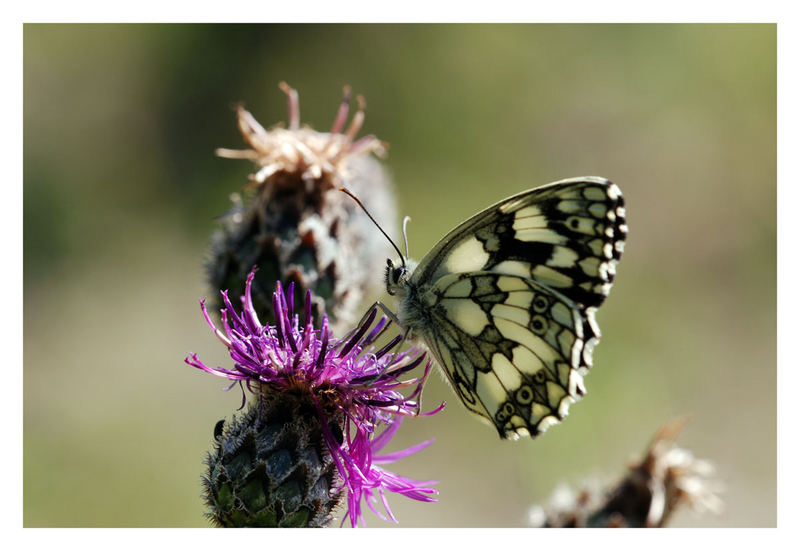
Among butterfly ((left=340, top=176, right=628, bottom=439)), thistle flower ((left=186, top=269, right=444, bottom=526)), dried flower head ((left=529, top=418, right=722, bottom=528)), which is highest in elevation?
butterfly ((left=340, top=176, right=628, bottom=439))

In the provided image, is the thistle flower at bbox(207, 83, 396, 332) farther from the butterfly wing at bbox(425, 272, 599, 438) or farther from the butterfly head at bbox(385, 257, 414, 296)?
the butterfly wing at bbox(425, 272, 599, 438)

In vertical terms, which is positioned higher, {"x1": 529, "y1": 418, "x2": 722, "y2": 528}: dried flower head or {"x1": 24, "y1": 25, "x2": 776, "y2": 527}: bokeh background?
{"x1": 24, "y1": 25, "x2": 776, "y2": 527}: bokeh background

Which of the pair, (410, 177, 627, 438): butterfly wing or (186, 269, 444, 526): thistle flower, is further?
(410, 177, 627, 438): butterfly wing

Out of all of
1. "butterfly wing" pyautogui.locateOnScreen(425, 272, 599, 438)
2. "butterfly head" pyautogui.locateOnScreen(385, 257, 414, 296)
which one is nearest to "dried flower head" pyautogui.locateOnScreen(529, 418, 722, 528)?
"butterfly wing" pyautogui.locateOnScreen(425, 272, 599, 438)

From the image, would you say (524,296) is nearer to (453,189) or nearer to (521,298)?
(521,298)

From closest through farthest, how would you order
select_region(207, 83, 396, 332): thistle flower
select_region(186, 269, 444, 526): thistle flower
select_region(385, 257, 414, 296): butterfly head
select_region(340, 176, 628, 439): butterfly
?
select_region(186, 269, 444, 526): thistle flower → select_region(340, 176, 628, 439): butterfly → select_region(385, 257, 414, 296): butterfly head → select_region(207, 83, 396, 332): thistle flower
